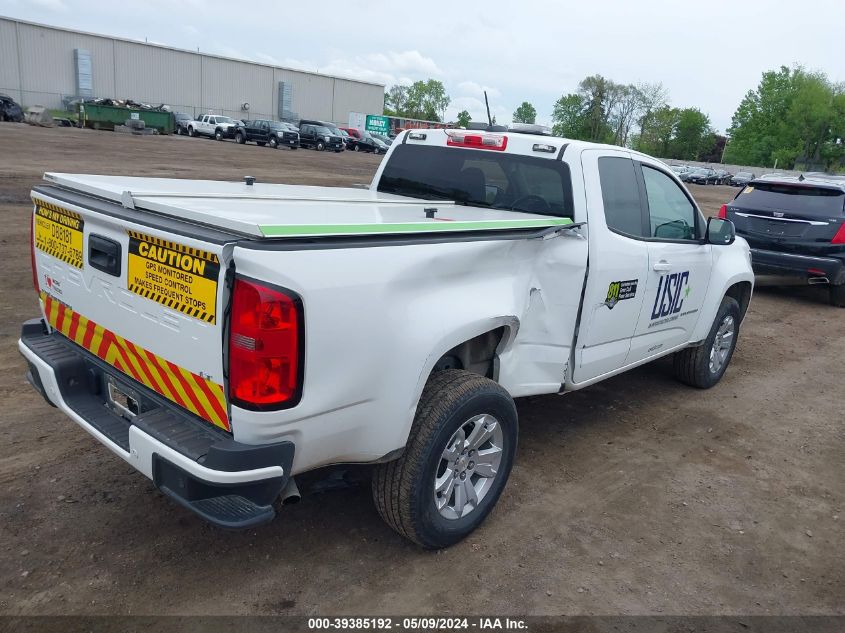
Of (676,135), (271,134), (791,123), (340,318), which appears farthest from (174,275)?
(676,135)

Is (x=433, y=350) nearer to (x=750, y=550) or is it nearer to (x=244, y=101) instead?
(x=750, y=550)

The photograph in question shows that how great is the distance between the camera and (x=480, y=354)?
11.8ft

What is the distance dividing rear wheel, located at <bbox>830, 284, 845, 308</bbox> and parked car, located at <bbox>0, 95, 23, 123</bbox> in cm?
4171

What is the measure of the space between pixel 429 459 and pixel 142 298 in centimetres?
138

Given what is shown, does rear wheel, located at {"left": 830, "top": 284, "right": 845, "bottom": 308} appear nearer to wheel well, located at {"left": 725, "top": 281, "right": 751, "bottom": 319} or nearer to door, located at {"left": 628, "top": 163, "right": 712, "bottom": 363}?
wheel well, located at {"left": 725, "top": 281, "right": 751, "bottom": 319}

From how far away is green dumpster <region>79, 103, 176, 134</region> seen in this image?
134 feet

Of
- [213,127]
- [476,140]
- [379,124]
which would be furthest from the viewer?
[379,124]

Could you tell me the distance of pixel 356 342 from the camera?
2.59m

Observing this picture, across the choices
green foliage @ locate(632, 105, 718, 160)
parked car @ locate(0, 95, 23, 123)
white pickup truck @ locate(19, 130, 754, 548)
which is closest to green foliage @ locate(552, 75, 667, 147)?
green foliage @ locate(632, 105, 718, 160)

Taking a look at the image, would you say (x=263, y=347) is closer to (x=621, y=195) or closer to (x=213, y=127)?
(x=621, y=195)

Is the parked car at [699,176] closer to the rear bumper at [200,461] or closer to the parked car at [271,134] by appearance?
the parked car at [271,134]

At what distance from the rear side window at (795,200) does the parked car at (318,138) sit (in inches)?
1332

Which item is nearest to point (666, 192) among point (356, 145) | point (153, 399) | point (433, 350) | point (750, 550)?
point (750, 550)

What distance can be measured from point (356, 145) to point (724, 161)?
70.0 m
